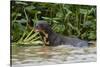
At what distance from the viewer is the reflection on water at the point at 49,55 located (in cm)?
210

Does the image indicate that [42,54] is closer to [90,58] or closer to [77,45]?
[77,45]

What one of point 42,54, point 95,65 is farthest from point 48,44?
point 95,65

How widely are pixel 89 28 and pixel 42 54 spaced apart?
70cm

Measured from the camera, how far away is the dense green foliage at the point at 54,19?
6.92 feet

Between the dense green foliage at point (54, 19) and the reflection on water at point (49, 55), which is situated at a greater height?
the dense green foliage at point (54, 19)

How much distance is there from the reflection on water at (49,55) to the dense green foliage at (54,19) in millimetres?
121

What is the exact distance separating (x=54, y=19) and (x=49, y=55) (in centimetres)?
43

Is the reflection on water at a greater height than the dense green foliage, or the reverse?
the dense green foliage

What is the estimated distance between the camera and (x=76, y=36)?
2.36m

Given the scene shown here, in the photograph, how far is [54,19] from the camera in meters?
2.27

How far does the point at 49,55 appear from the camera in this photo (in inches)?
87.7

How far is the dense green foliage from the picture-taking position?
2.11 metres

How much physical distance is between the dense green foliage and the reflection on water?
0.40ft

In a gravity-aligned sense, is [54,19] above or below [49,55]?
above
